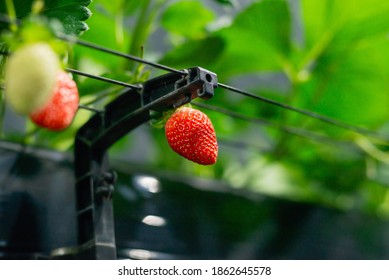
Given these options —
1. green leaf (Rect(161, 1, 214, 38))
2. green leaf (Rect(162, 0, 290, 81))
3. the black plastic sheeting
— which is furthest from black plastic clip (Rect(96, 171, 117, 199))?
green leaf (Rect(161, 1, 214, 38))

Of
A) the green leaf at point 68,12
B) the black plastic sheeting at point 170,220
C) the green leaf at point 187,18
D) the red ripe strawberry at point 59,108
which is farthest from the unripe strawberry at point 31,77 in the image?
the green leaf at point 187,18

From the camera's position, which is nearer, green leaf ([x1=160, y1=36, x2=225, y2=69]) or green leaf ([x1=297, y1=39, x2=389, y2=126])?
green leaf ([x1=160, y1=36, x2=225, y2=69])

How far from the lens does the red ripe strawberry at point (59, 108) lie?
415mm

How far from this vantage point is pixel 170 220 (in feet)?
2.43

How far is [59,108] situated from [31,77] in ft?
0.31

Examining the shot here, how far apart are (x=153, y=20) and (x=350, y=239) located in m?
0.41

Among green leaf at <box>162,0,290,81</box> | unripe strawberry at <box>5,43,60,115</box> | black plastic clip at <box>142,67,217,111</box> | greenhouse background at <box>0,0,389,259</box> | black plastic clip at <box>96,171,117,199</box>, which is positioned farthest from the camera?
green leaf at <box>162,0,290,81</box>

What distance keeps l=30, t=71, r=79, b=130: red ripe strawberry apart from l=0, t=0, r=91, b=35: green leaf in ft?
0.34

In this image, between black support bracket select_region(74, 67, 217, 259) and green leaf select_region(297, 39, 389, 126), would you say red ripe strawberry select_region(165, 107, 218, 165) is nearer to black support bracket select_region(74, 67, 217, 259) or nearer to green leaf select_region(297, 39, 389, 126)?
black support bracket select_region(74, 67, 217, 259)

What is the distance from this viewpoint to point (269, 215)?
0.85 meters

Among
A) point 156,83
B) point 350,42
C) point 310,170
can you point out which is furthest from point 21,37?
point 310,170

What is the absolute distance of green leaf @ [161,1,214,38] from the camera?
2.89ft

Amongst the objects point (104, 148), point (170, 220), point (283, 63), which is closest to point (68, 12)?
point (104, 148)
